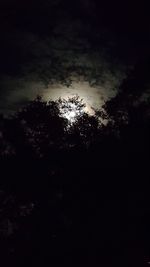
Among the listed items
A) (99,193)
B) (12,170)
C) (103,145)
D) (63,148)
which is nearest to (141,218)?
(99,193)

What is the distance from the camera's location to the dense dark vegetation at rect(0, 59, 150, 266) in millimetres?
18672

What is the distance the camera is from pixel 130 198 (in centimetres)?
1858

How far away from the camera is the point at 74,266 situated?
1909 centimetres

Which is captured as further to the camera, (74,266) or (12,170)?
(12,170)

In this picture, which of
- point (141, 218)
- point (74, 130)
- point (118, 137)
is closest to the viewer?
point (141, 218)

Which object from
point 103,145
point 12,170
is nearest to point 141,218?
point 103,145

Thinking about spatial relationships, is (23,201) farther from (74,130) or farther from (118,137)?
(118,137)

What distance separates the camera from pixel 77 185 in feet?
62.3

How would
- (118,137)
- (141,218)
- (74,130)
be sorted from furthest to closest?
(74,130) → (118,137) → (141,218)

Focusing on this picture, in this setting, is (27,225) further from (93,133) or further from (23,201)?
(93,133)

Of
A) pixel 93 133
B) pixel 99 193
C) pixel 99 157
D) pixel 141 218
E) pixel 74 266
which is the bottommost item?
pixel 74 266

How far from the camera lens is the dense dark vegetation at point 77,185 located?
1867cm

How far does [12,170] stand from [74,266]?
18.0 feet

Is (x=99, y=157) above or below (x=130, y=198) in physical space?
above
